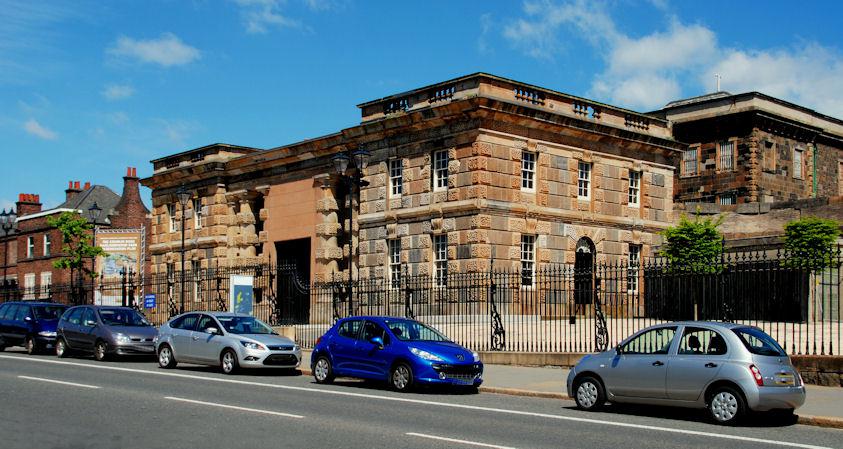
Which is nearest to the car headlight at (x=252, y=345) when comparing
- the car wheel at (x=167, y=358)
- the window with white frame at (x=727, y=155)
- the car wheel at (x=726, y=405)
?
the car wheel at (x=167, y=358)

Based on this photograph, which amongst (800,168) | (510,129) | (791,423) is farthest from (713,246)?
(791,423)

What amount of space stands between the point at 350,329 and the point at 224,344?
380 cm

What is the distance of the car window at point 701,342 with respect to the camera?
14.3 meters

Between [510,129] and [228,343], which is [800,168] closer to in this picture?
[510,129]

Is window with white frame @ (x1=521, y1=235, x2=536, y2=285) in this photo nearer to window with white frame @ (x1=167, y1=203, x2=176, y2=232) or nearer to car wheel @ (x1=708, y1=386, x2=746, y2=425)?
car wheel @ (x1=708, y1=386, x2=746, y2=425)

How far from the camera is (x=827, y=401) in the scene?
1614cm

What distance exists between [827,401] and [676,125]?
1485 inches

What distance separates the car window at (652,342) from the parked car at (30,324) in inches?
787

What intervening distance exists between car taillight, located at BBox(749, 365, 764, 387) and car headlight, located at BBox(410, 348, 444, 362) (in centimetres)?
615

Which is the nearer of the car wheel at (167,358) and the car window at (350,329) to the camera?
the car window at (350,329)

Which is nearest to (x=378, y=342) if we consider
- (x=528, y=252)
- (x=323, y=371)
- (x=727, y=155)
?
(x=323, y=371)

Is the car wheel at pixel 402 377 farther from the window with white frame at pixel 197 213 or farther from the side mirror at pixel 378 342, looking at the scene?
the window with white frame at pixel 197 213

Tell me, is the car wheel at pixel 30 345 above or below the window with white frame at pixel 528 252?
below

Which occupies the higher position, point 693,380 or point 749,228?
point 749,228
